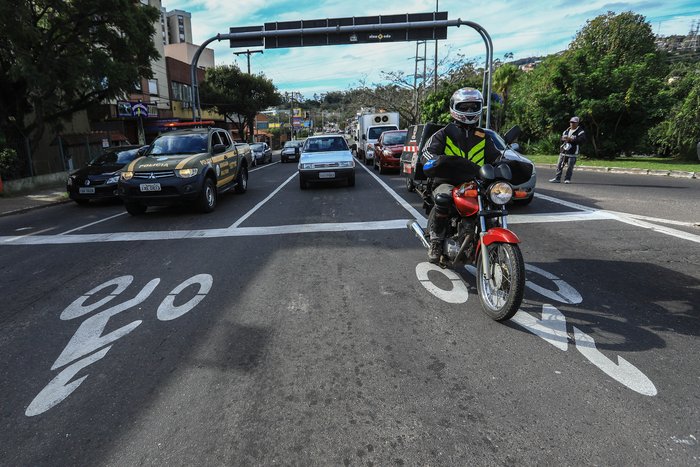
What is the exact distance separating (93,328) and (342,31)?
69.2 ft

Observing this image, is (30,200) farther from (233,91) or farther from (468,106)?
(233,91)

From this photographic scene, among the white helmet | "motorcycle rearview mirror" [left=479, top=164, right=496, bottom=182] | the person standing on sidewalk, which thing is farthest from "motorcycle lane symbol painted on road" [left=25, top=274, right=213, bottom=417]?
the person standing on sidewalk

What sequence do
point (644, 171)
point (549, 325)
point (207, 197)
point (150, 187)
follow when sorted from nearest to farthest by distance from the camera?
point (549, 325)
point (150, 187)
point (207, 197)
point (644, 171)

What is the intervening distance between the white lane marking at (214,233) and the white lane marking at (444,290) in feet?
7.41

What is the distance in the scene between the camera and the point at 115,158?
1302cm

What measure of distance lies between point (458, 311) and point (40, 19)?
18568 millimetres

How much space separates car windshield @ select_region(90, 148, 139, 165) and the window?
24.3 m

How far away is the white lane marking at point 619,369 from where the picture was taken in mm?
2754

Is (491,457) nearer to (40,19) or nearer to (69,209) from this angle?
(69,209)

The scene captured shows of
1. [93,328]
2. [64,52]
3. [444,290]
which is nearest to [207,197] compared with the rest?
[93,328]

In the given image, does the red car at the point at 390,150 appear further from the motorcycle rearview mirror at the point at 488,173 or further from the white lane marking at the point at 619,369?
the white lane marking at the point at 619,369

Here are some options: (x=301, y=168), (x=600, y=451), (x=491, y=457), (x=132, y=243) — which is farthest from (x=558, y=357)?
(x=301, y=168)

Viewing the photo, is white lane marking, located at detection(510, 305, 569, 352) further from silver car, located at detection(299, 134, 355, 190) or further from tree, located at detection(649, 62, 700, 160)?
tree, located at detection(649, 62, 700, 160)

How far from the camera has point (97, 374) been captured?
3.15 meters
